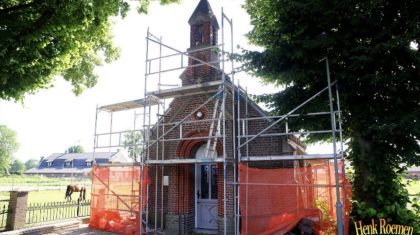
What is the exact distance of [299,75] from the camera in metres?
8.99

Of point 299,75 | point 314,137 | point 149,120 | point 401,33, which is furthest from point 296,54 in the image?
point 149,120

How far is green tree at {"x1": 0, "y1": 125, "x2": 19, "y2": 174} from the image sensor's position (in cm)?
7365

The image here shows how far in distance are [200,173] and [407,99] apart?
748cm

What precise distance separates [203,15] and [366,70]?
6.94 m

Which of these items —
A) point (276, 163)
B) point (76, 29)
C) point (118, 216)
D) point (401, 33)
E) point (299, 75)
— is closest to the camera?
point (76, 29)

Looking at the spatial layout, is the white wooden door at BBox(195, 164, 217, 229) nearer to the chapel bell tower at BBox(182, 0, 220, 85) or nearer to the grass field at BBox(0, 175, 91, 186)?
the chapel bell tower at BBox(182, 0, 220, 85)

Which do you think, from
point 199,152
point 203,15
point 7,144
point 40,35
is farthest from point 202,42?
point 7,144

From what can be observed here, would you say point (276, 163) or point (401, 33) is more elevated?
point (401, 33)

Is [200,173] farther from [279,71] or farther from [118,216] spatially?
[279,71]

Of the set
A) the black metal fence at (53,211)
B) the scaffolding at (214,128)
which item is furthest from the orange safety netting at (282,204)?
the black metal fence at (53,211)

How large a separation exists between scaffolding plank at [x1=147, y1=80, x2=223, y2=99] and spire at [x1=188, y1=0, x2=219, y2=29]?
3752mm

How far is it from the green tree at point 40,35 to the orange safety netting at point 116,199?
178 inches

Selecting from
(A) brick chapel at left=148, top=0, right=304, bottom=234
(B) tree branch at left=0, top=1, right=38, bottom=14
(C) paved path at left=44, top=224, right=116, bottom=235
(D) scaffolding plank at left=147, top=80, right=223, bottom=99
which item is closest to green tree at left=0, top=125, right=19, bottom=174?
(C) paved path at left=44, top=224, right=116, bottom=235

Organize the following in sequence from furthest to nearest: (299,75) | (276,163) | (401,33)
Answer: (276,163), (299,75), (401,33)
